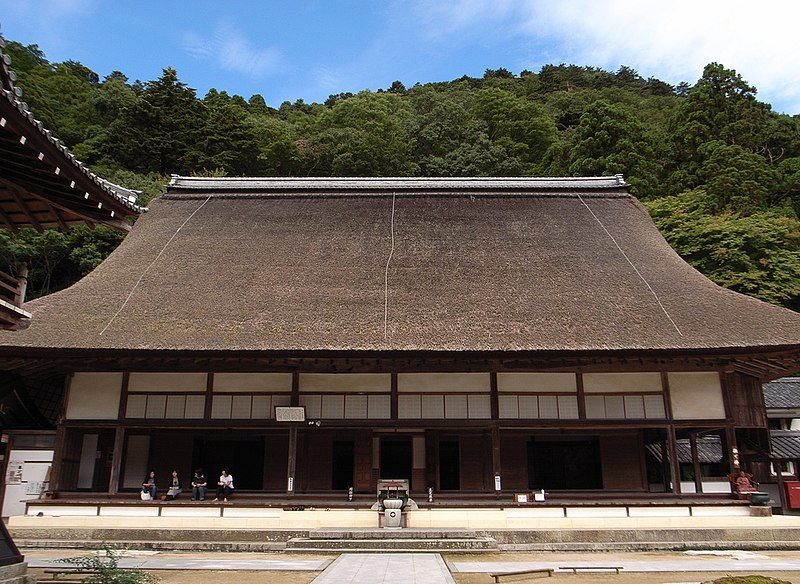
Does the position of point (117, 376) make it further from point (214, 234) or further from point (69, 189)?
point (69, 189)

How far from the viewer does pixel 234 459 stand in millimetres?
16938

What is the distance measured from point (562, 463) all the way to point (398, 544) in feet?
26.4

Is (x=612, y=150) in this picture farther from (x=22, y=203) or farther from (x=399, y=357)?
(x=22, y=203)

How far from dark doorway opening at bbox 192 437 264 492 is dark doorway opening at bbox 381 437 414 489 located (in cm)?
348

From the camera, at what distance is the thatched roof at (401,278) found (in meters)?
12.8

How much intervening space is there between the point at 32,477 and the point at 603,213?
57.2 ft

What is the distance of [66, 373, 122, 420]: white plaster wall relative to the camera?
13922 mm

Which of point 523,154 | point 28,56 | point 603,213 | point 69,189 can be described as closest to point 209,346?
point 69,189

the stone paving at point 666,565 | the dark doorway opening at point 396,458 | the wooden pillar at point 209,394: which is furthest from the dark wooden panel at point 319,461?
the stone paving at point 666,565

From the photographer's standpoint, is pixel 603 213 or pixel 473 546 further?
pixel 603 213

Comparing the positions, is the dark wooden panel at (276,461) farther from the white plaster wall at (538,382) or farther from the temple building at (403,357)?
the white plaster wall at (538,382)

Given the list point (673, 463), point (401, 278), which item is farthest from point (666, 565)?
point (401, 278)

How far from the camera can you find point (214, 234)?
17719 mm

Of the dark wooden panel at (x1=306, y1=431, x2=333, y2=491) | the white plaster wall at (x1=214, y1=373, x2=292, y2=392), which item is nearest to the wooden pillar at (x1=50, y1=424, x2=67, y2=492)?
the white plaster wall at (x1=214, y1=373, x2=292, y2=392)
